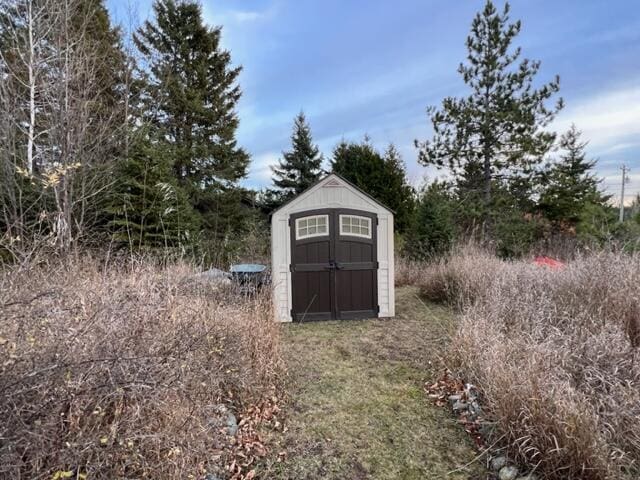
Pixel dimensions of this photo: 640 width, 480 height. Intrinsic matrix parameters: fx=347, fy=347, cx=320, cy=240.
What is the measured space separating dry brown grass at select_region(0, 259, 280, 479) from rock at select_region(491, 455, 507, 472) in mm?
1703

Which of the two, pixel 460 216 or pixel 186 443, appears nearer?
pixel 186 443

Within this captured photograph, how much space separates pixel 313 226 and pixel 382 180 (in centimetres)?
751

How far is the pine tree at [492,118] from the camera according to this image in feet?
32.3

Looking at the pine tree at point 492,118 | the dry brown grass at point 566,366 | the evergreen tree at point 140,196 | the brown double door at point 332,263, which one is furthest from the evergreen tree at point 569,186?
the evergreen tree at point 140,196

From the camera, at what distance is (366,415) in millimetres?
2781

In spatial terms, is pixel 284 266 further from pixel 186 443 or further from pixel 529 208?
pixel 529 208

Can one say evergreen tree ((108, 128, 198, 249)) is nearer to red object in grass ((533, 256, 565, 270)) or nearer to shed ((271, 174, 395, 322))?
shed ((271, 174, 395, 322))

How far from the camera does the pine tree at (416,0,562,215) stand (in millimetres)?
9836

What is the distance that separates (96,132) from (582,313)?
940 centimetres

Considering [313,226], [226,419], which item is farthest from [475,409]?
[313,226]

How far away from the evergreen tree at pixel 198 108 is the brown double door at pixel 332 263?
674cm

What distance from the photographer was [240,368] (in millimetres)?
2812

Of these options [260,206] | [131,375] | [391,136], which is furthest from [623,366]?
[260,206]

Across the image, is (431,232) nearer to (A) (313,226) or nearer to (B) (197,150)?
(A) (313,226)
